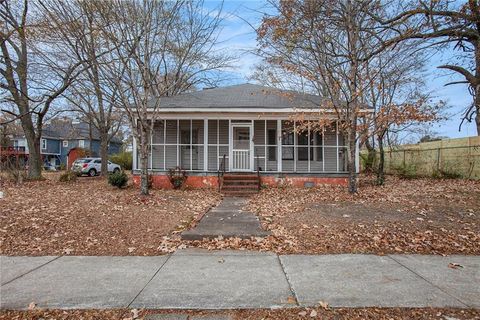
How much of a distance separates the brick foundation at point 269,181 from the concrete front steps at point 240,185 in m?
1.01

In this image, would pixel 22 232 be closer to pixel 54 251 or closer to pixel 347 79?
pixel 54 251

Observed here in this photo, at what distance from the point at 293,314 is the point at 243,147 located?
13065 mm

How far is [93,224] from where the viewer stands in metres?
7.13

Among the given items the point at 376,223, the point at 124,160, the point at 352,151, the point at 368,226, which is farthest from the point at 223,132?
the point at 124,160

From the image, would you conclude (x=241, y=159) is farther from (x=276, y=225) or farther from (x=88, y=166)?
(x=88, y=166)

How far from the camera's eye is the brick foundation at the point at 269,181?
1458 cm

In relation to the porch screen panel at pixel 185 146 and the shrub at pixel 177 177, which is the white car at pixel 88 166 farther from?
the shrub at pixel 177 177

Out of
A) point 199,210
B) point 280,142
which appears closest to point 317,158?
point 280,142

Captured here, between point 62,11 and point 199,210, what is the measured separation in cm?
739

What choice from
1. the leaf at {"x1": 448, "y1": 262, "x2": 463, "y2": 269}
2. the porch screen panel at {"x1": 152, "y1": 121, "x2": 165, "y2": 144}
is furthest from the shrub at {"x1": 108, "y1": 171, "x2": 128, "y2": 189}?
the leaf at {"x1": 448, "y1": 262, "x2": 463, "y2": 269}

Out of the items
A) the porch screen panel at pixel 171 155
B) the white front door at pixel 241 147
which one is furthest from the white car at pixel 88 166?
the white front door at pixel 241 147

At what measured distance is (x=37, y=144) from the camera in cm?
1856

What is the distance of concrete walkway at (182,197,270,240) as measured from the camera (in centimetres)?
625

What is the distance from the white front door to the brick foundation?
1.34m
